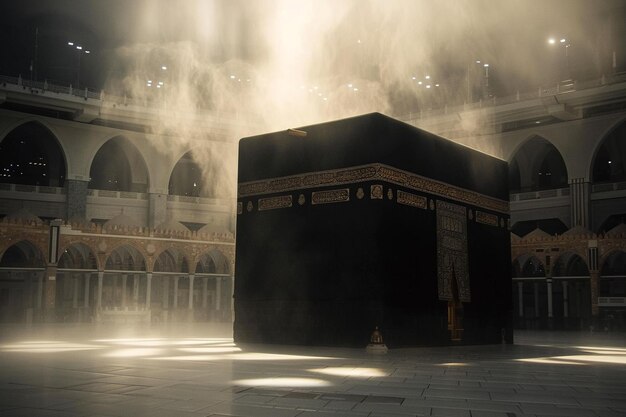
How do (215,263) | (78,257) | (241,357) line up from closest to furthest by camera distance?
(241,357) < (78,257) < (215,263)

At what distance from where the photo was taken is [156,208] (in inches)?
1034

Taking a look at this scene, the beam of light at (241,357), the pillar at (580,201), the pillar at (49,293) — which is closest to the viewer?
the beam of light at (241,357)

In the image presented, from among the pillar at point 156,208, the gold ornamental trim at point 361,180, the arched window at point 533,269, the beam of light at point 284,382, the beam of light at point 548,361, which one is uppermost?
the pillar at point 156,208

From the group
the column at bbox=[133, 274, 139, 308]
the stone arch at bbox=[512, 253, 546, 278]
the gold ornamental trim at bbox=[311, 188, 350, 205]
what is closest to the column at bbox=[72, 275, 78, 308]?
the column at bbox=[133, 274, 139, 308]

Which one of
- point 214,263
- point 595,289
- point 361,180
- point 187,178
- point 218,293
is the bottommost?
point 218,293

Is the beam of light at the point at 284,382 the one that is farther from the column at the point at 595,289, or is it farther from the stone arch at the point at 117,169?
the stone arch at the point at 117,169

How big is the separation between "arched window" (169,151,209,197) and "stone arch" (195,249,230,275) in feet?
16.1

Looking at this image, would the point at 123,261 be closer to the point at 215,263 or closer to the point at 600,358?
the point at 215,263

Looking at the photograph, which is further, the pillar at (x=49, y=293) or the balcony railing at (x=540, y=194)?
the balcony railing at (x=540, y=194)

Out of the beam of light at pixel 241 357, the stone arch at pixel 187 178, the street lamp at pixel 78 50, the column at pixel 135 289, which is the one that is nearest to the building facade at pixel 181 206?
the column at pixel 135 289

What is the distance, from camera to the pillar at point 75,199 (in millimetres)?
24562

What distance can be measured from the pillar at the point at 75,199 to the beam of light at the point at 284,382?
2158 centimetres

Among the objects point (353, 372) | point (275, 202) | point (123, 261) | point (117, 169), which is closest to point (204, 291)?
point (123, 261)

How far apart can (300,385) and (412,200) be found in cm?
522
